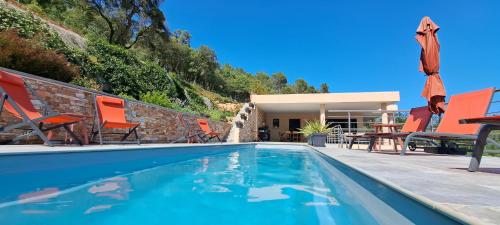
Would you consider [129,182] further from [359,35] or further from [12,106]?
[359,35]

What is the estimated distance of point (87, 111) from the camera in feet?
17.3

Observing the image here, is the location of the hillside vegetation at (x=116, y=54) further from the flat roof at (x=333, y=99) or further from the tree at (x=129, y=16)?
the flat roof at (x=333, y=99)

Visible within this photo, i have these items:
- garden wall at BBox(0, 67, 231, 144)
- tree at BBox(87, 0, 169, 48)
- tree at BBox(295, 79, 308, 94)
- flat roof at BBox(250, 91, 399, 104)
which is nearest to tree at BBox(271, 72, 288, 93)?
tree at BBox(295, 79, 308, 94)

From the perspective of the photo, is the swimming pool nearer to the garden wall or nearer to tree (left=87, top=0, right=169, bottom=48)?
the garden wall

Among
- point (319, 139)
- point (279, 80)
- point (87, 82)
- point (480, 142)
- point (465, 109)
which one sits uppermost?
point (279, 80)

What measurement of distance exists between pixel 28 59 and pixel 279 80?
49.3 m

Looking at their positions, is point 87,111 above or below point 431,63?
below

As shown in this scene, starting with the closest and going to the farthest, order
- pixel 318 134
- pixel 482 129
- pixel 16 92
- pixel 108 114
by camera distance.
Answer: pixel 482 129 → pixel 16 92 → pixel 108 114 → pixel 318 134

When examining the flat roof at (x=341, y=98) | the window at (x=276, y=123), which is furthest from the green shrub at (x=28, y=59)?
the window at (x=276, y=123)

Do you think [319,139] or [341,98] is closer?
[319,139]

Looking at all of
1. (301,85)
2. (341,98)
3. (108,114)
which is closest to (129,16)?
(341,98)

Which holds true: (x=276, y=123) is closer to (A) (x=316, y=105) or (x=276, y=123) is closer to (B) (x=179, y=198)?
(A) (x=316, y=105)

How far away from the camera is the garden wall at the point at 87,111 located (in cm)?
421

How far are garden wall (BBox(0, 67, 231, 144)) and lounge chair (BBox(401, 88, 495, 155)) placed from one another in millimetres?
5563
